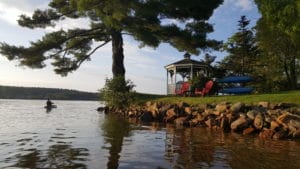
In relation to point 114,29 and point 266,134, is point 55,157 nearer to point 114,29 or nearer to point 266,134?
point 266,134

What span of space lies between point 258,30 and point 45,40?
20.5m

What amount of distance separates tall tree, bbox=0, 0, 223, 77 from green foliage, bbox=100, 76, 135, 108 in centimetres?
171

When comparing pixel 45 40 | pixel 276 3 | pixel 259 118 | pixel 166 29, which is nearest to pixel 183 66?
pixel 166 29

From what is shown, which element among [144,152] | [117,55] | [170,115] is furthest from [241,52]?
[144,152]

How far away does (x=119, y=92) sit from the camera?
104ft

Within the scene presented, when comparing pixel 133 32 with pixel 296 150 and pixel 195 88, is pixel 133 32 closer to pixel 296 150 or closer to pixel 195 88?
pixel 195 88

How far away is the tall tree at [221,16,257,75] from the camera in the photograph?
49.0m

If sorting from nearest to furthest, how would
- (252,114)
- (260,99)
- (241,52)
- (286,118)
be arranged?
1. (286,118)
2. (252,114)
3. (260,99)
4. (241,52)

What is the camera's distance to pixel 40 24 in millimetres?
36750

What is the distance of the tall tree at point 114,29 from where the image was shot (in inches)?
1179

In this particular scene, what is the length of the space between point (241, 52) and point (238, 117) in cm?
3257

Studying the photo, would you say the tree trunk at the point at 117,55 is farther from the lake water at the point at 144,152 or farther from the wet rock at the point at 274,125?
the wet rock at the point at 274,125

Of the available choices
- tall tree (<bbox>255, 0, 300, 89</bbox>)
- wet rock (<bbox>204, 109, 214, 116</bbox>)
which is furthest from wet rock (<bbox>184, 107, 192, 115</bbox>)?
tall tree (<bbox>255, 0, 300, 89</bbox>)

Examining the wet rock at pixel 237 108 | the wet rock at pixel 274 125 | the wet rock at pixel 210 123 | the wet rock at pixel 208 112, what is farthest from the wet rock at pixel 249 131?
the wet rock at pixel 208 112
